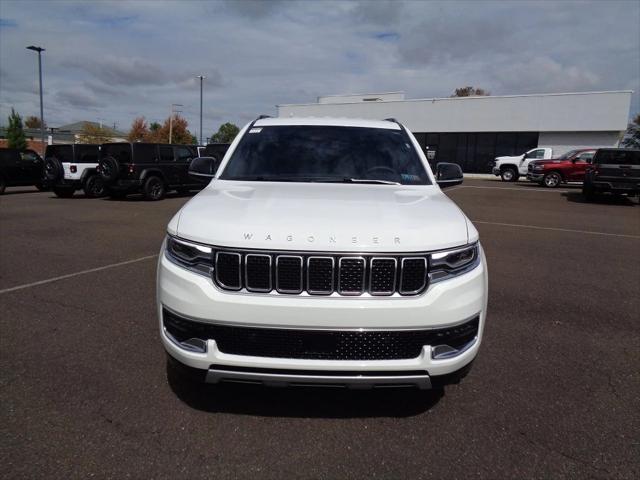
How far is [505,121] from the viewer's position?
117 feet

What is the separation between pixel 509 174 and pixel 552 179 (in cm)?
523

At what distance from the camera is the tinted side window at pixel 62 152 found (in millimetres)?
16906

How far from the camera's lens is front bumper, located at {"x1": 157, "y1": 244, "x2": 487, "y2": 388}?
2.29 meters

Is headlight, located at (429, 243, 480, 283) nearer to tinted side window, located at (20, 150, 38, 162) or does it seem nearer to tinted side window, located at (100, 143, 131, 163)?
tinted side window, located at (100, 143, 131, 163)

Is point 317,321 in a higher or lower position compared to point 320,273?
lower

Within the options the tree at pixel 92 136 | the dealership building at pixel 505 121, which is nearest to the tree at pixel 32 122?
the tree at pixel 92 136

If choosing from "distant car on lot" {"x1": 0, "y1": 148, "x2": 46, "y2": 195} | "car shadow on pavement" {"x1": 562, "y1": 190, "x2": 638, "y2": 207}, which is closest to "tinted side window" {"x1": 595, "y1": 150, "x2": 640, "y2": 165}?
"car shadow on pavement" {"x1": 562, "y1": 190, "x2": 638, "y2": 207}

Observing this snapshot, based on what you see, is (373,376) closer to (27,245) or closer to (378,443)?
(378,443)

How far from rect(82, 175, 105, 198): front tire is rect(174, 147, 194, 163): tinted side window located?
295 cm

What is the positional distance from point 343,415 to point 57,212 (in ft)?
39.7

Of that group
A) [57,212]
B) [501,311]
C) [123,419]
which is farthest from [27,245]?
[501,311]

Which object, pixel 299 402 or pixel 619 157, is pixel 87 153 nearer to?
pixel 299 402

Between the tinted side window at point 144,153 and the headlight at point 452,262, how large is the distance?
47.7 ft

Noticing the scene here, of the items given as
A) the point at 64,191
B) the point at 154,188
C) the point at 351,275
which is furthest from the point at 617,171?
the point at 64,191
